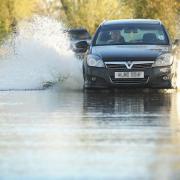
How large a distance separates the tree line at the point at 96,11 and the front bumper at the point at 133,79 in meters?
20.2

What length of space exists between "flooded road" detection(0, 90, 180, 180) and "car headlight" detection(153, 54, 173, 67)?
1146 mm

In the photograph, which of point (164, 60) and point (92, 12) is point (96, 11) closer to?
point (92, 12)

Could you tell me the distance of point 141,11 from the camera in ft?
138

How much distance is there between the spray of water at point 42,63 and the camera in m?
20.0

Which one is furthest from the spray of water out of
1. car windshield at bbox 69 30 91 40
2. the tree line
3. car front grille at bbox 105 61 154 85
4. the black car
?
car windshield at bbox 69 30 91 40

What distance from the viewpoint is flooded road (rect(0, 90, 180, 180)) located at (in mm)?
7730

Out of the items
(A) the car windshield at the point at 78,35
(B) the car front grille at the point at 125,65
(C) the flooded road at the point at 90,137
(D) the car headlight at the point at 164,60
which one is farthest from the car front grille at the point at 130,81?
(A) the car windshield at the point at 78,35

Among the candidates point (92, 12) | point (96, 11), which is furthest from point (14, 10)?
point (96, 11)

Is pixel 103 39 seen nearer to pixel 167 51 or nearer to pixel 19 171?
pixel 167 51

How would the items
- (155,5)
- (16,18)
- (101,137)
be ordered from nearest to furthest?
(101,137)
(155,5)
(16,18)

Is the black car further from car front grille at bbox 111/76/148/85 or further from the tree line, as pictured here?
the tree line

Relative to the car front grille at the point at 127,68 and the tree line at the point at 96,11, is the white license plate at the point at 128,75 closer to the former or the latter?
the car front grille at the point at 127,68

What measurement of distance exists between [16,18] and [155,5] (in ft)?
31.8

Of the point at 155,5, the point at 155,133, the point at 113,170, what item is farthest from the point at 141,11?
the point at 113,170
